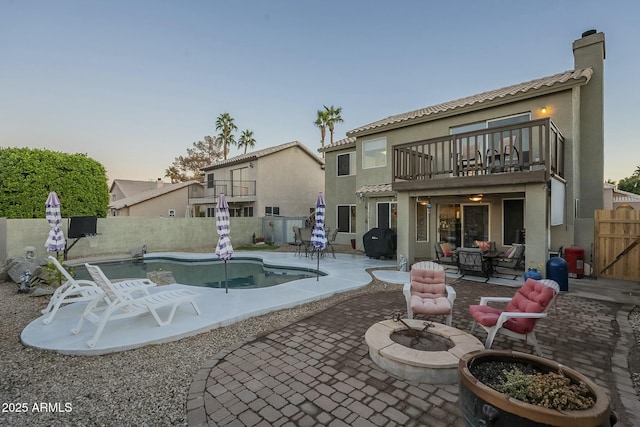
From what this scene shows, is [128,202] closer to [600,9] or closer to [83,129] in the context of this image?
[83,129]

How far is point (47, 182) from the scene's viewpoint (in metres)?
14.1

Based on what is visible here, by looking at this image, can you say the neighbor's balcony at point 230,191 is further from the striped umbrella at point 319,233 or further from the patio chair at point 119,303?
the patio chair at point 119,303

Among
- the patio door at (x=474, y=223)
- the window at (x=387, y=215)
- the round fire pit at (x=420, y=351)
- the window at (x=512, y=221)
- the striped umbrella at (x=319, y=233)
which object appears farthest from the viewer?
the window at (x=387, y=215)

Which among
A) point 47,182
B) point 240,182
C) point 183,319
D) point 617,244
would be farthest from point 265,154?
point 617,244

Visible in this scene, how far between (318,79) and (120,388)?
55.9 ft

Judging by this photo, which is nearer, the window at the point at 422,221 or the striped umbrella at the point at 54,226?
the striped umbrella at the point at 54,226

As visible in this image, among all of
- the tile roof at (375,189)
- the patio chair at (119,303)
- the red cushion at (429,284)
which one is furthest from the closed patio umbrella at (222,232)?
the tile roof at (375,189)

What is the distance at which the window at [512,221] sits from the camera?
10.8m

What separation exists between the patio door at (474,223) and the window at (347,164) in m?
6.32

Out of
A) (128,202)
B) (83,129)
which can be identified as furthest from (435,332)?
(128,202)

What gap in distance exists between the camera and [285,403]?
296 centimetres

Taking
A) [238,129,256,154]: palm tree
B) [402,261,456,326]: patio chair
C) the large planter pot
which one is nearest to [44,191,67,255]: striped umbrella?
[402,261,456,326]: patio chair

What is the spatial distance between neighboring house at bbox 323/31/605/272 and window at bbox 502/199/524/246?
32 millimetres

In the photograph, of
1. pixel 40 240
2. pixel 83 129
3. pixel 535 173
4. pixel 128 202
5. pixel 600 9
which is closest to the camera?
pixel 535 173
